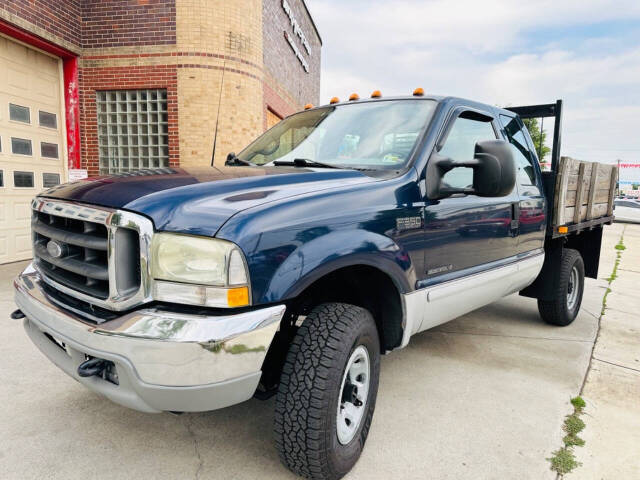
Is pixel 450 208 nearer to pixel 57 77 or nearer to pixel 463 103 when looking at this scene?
pixel 463 103

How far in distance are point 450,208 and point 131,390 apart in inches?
77.4

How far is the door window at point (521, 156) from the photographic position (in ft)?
12.3

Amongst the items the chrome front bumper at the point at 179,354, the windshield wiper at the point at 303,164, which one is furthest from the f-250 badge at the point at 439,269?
the chrome front bumper at the point at 179,354

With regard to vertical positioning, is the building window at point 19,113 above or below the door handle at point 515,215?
above

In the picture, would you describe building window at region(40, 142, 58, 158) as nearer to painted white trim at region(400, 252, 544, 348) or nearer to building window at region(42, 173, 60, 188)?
building window at region(42, 173, 60, 188)

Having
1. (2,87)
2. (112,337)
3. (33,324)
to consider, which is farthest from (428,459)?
(2,87)

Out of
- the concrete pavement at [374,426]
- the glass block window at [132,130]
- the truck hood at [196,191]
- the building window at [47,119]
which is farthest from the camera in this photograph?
the glass block window at [132,130]

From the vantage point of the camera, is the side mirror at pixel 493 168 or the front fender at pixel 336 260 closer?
the front fender at pixel 336 260

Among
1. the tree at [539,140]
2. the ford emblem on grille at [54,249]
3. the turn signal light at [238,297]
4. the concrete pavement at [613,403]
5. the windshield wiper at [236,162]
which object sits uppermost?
the tree at [539,140]

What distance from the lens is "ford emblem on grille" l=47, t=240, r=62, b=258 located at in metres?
2.18

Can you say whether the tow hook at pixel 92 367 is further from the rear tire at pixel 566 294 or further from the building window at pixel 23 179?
the building window at pixel 23 179

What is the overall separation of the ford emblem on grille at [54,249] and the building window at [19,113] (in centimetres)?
602

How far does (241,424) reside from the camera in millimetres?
2701

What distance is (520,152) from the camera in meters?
3.92
